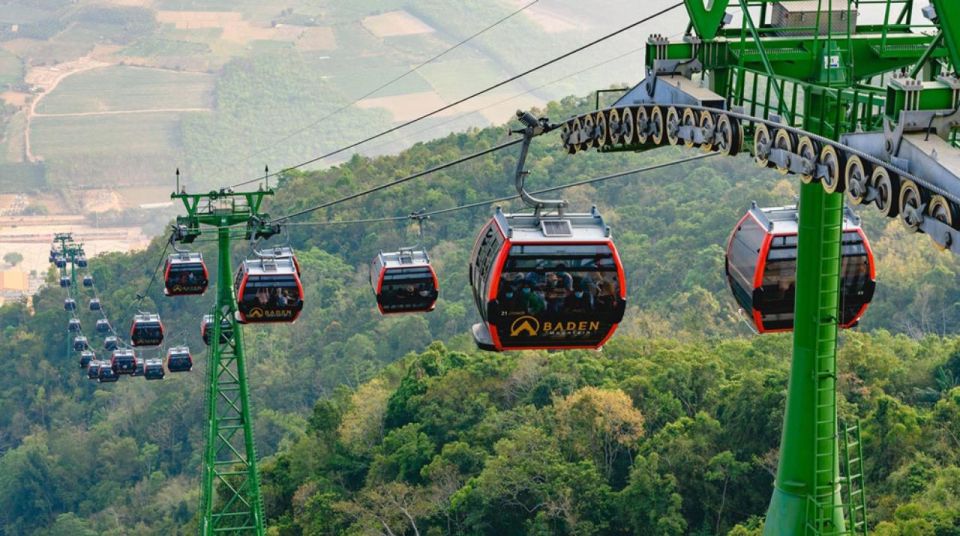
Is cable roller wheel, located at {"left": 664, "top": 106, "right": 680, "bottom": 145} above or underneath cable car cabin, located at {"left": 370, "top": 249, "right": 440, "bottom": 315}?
above

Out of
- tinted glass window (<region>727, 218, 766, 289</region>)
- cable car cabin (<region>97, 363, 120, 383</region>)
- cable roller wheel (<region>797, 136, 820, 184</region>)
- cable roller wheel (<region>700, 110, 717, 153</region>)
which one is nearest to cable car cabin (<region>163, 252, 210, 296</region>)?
cable car cabin (<region>97, 363, 120, 383</region>)

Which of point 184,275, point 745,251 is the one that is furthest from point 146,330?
point 745,251

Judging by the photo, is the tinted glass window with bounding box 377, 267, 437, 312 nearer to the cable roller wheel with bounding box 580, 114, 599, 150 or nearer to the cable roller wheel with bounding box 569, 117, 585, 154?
the cable roller wheel with bounding box 569, 117, 585, 154

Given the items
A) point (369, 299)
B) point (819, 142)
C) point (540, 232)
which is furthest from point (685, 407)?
point (369, 299)

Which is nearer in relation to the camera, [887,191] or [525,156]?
[887,191]

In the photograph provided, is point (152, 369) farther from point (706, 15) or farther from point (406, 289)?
→ point (706, 15)

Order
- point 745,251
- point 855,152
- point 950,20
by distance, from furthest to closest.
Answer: point 745,251, point 855,152, point 950,20

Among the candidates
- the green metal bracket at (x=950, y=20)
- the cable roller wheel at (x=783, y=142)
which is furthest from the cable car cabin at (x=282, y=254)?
the green metal bracket at (x=950, y=20)

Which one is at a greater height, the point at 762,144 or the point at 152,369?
the point at 762,144
